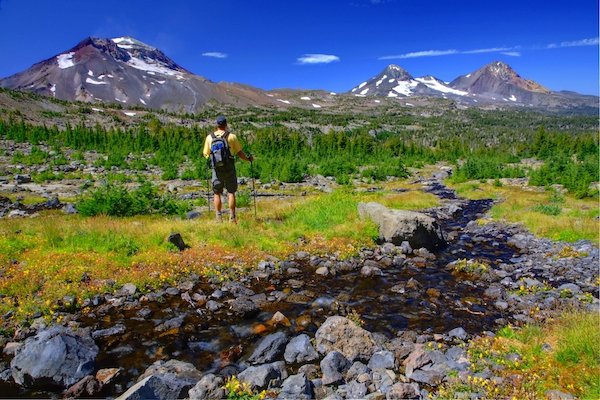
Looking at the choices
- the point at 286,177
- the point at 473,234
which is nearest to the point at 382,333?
the point at 473,234

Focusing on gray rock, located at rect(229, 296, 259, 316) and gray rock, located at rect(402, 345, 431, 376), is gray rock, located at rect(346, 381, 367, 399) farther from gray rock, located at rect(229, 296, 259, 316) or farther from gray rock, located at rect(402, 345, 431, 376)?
gray rock, located at rect(229, 296, 259, 316)

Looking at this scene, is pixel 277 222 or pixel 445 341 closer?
pixel 445 341

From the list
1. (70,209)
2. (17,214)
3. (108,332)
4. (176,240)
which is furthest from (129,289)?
(17,214)

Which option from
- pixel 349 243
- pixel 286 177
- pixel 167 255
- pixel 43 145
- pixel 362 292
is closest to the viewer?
pixel 362 292

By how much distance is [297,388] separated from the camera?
17.4 ft

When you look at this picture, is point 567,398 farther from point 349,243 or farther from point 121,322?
point 349,243

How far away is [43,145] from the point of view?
4903 centimetres

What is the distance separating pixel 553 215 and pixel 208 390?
18916 millimetres

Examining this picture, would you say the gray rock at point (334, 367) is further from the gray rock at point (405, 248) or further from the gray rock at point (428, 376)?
the gray rock at point (405, 248)

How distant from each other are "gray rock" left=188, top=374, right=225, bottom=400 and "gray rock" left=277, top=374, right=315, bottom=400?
0.81 meters

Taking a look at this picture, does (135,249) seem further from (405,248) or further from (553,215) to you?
(553,215)

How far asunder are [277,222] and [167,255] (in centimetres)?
508

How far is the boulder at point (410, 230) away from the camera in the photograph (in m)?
13.2

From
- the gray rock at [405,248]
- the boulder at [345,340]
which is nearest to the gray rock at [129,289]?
the boulder at [345,340]
